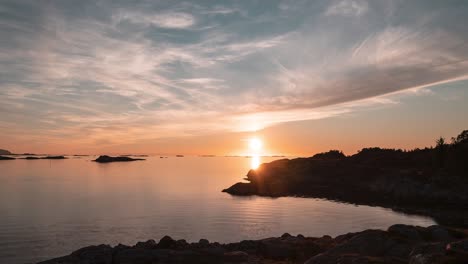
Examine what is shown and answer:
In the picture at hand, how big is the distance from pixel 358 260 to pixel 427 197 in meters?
88.5

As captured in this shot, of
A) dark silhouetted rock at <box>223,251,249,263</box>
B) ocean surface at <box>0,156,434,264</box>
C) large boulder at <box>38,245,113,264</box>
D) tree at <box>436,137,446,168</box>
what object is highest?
tree at <box>436,137,446,168</box>

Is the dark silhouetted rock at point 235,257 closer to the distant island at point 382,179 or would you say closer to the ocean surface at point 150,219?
the ocean surface at point 150,219

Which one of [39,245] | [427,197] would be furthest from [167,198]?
[427,197]

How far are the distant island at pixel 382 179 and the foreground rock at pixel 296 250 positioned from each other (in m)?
42.0

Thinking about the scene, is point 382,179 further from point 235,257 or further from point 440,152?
point 235,257

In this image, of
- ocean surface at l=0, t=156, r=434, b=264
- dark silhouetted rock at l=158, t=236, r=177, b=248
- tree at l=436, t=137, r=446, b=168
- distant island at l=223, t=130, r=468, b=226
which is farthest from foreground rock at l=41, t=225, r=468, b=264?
tree at l=436, t=137, r=446, b=168

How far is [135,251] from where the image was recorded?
34.8 m

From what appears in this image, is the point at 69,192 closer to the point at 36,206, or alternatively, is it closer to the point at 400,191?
the point at 36,206

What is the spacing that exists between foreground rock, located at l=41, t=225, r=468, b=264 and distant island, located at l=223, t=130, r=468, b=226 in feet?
138

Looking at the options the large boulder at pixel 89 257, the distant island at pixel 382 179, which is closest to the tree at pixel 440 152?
the distant island at pixel 382 179

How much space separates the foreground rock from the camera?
1085 inches

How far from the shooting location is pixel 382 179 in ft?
396

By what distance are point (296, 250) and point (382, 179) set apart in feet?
309

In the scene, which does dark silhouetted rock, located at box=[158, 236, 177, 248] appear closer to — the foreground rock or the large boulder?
the foreground rock
